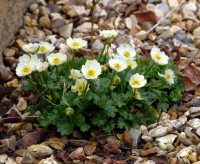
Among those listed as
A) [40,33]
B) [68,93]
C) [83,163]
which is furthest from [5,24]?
[83,163]

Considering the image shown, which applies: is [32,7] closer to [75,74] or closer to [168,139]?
[75,74]

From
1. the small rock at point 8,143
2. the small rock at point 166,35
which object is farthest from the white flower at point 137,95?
the small rock at point 166,35

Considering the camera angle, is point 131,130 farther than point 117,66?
Yes

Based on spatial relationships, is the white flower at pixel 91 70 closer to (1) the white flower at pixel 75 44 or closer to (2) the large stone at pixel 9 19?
(1) the white flower at pixel 75 44

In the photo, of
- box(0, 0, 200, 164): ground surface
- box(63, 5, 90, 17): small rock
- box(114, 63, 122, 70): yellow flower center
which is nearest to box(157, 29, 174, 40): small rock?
box(0, 0, 200, 164): ground surface

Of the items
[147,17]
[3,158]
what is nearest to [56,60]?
[3,158]

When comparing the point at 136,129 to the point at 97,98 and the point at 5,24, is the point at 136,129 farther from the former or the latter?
the point at 5,24
